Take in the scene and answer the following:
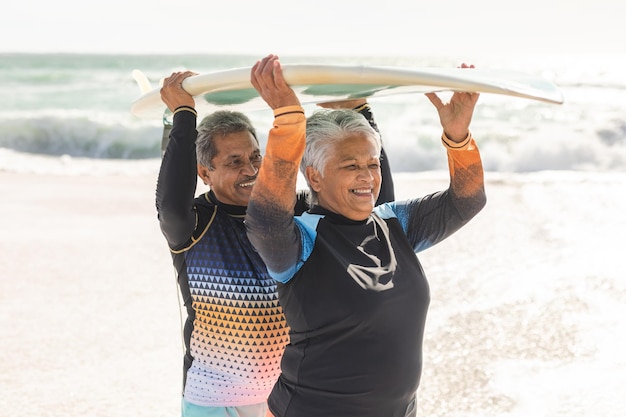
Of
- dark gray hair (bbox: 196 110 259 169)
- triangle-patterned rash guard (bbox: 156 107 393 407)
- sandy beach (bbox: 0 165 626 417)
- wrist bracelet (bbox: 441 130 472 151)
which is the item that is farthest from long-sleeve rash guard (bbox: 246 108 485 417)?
sandy beach (bbox: 0 165 626 417)

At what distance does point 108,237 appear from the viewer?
853 centimetres

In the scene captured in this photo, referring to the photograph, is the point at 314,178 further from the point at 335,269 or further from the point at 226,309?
the point at 226,309

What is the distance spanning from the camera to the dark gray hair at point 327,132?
87.7 inches

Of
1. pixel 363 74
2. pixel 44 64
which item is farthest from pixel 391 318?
pixel 44 64

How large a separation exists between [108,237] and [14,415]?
13.7ft

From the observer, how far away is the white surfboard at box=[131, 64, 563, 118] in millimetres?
2035

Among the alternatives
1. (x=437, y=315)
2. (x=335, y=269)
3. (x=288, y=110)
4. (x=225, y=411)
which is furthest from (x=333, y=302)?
(x=437, y=315)

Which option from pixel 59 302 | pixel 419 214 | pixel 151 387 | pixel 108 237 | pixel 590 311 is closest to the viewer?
pixel 419 214

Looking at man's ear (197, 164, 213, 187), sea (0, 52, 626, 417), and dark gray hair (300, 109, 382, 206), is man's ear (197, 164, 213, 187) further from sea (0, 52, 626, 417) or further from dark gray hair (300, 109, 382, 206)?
sea (0, 52, 626, 417)

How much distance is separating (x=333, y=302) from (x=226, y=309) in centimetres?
52

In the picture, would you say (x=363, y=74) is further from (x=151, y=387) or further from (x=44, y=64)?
(x=44, y=64)

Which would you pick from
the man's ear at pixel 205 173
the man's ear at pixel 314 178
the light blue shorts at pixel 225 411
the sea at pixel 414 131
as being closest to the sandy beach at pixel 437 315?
the light blue shorts at pixel 225 411

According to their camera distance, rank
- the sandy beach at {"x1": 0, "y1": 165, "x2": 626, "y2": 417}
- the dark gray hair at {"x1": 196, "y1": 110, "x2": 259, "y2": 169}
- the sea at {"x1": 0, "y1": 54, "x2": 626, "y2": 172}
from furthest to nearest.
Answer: the sea at {"x1": 0, "y1": 54, "x2": 626, "y2": 172} → the sandy beach at {"x1": 0, "y1": 165, "x2": 626, "y2": 417} → the dark gray hair at {"x1": 196, "y1": 110, "x2": 259, "y2": 169}

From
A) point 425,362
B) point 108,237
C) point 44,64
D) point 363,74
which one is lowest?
point 44,64
